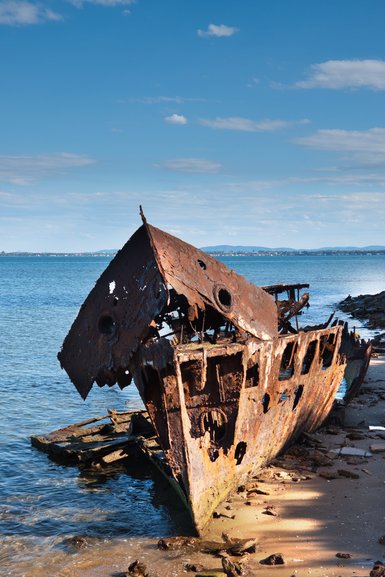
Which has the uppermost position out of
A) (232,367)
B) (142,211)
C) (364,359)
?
(142,211)

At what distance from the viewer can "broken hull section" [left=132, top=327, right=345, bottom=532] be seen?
33.0 feet

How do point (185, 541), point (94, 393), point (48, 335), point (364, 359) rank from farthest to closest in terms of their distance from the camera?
point (48, 335)
point (94, 393)
point (364, 359)
point (185, 541)

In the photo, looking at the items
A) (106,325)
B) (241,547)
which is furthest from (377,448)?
(106,325)

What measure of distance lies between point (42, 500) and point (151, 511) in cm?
237

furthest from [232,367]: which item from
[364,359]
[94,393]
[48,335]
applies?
[48,335]

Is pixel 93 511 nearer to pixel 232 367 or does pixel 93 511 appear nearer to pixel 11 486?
pixel 11 486

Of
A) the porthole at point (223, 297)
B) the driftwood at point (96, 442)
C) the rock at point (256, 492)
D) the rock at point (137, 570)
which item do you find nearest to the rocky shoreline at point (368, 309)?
the driftwood at point (96, 442)

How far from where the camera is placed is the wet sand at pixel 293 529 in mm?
9305

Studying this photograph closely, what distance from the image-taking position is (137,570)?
9266 millimetres

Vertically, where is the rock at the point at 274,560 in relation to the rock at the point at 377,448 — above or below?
below

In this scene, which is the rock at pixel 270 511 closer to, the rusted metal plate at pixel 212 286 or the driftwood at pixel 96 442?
the rusted metal plate at pixel 212 286

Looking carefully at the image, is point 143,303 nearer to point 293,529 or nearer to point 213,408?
point 213,408

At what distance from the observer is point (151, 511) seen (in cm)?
1180

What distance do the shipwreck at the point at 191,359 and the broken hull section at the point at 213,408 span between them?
0.02 m
